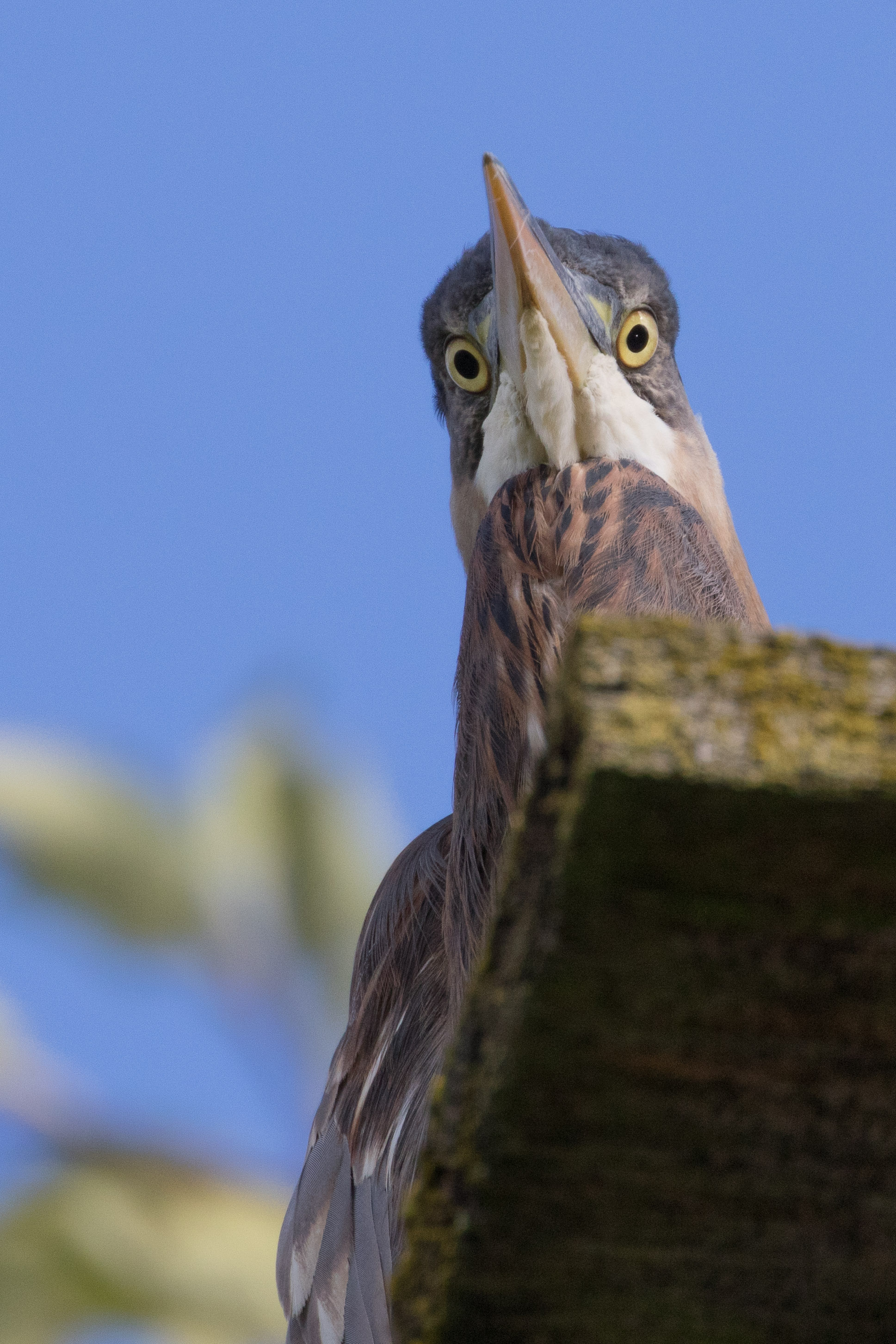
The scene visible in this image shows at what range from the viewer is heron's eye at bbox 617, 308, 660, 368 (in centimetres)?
357

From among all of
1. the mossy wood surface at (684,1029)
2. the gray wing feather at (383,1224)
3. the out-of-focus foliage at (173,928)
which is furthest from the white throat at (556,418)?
the out-of-focus foliage at (173,928)

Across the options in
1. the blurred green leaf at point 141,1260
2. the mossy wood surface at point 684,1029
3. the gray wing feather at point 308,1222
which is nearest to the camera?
the mossy wood surface at point 684,1029

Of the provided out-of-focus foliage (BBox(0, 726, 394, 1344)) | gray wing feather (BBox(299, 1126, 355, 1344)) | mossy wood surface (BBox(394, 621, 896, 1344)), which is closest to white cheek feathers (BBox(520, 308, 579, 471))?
gray wing feather (BBox(299, 1126, 355, 1344))

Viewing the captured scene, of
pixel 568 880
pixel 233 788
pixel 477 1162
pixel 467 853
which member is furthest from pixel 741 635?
pixel 233 788

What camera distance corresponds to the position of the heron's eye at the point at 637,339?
3566mm

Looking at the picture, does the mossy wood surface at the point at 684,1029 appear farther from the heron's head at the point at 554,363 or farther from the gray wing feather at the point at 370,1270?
the heron's head at the point at 554,363

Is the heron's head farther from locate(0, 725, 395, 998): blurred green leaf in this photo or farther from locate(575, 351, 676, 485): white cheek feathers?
locate(0, 725, 395, 998): blurred green leaf

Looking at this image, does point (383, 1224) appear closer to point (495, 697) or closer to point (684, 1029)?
point (495, 697)

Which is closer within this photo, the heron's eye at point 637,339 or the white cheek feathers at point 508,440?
the white cheek feathers at point 508,440

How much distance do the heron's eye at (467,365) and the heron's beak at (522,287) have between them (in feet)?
0.39

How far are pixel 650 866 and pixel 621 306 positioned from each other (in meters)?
2.84

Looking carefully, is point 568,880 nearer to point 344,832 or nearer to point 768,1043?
point 768,1043

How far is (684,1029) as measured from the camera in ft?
3.29

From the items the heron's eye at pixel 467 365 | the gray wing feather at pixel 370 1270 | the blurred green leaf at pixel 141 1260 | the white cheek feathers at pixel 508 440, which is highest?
the heron's eye at pixel 467 365
